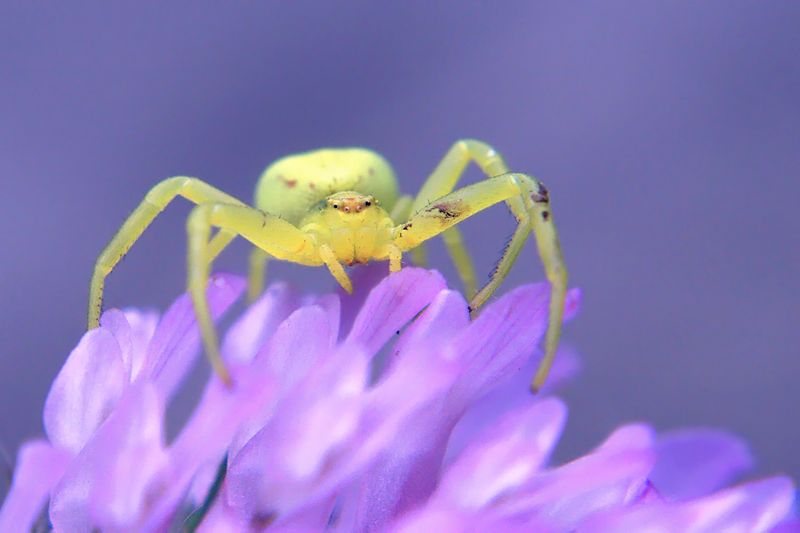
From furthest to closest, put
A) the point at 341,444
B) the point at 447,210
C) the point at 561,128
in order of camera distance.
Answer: the point at 561,128 < the point at 447,210 < the point at 341,444

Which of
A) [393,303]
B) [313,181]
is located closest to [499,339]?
[393,303]

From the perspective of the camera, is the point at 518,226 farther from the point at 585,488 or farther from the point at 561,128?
the point at 561,128

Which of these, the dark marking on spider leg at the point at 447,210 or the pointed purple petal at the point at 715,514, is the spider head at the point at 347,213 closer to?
the dark marking on spider leg at the point at 447,210

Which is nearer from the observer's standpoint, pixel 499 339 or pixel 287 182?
pixel 499 339

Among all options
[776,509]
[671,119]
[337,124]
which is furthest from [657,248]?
[776,509]

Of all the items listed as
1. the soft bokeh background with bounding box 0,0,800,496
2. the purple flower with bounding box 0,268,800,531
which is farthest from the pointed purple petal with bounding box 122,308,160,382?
the soft bokeh background with bounding box 0,0,800,496

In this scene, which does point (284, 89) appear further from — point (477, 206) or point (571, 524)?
point (571, 524)
